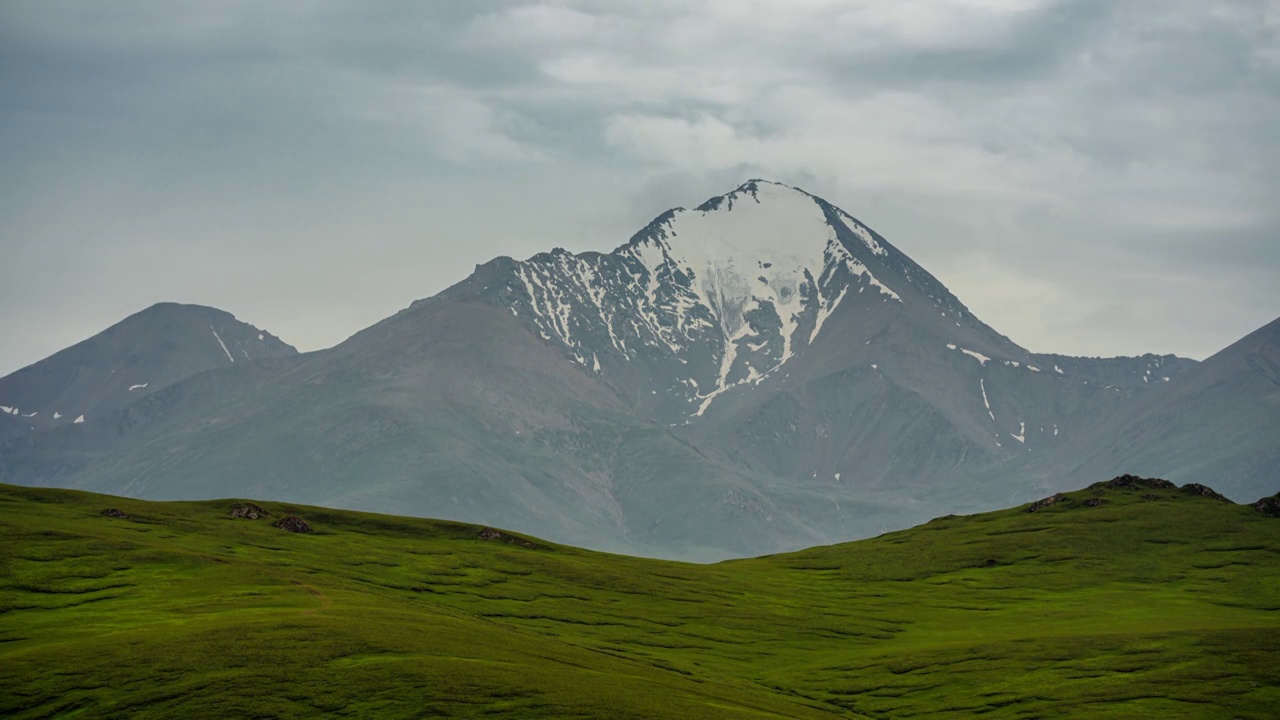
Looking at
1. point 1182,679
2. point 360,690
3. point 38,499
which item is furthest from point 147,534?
point 1182,679

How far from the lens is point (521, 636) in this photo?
420 ft

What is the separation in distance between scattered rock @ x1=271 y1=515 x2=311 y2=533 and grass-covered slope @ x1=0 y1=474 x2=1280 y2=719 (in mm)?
2753

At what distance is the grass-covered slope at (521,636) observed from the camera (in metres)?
96.2

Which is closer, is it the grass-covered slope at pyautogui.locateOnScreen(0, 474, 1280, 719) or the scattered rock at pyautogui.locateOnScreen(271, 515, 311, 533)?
the grass-covered slope at pyautogui.locateOnScreen(0, 474, 1280, 719)

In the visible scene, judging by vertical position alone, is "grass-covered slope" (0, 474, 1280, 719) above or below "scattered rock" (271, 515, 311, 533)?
below

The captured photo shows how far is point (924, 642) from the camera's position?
15600 cm

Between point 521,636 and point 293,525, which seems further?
point 293,525

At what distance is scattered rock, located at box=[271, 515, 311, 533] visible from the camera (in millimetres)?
193375

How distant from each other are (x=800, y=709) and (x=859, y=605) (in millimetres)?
77086

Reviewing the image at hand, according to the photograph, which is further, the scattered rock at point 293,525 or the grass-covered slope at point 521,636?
the scattered rock at point 293,525

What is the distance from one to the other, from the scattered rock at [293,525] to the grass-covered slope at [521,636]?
275 cm

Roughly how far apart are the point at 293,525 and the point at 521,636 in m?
75.6

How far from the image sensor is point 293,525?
194 meters

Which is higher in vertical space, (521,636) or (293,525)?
(293,525)
